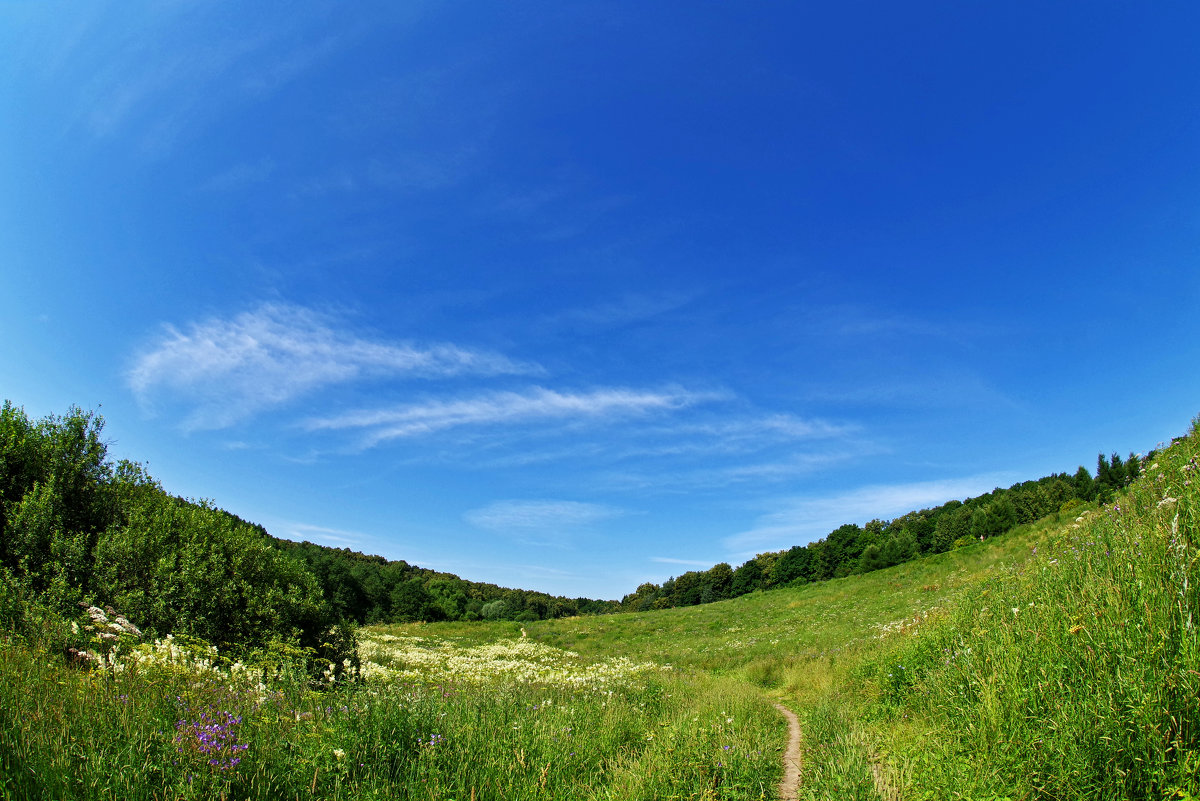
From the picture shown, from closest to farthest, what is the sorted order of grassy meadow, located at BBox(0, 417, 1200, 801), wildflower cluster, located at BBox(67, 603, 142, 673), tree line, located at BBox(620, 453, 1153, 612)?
grassy meadow, located at BBox(0, 417, 1200, 801)
wildflower cluster, located at BBox(67, 603, 142, 673)
tree line, located at BBox(620, 453, 1153, 612)

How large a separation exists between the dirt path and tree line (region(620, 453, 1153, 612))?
3938cm

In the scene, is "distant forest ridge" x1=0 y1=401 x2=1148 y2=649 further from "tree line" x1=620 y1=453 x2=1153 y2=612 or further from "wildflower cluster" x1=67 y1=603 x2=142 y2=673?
"tree line" x1=620 y1=453 x2=1153 y2=612

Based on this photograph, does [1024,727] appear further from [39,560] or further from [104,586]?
[39,560]

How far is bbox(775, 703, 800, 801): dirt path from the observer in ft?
19.8

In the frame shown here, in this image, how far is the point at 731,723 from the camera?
311 inches

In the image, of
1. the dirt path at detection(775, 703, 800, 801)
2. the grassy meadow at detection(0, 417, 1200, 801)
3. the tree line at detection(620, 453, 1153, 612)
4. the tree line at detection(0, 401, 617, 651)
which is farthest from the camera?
the tree line at detection(620, 453, 1153, 612)

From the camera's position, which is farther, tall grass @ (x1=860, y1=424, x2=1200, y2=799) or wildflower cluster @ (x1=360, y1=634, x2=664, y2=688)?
wildflower cluster @ (x1=360, y1=634, x2=664, y2=688)

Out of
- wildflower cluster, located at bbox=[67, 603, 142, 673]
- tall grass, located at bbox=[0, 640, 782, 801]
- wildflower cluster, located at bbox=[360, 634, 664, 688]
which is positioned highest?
wildflower cluster, located at bbox=[67, 603, 142, 673]

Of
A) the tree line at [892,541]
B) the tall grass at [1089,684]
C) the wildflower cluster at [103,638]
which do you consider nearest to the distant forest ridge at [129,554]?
the wildflower cluster at [103,638]

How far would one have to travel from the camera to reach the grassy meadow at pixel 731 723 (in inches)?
158

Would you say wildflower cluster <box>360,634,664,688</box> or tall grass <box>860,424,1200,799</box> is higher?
tall grass <box>860,424,1200,799</box>

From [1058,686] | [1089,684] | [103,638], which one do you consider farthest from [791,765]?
[103,638]

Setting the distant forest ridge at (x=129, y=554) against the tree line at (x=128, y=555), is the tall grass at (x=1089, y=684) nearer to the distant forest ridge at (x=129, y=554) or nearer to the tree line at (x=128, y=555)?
the distant forest ridge at (x=129, y=554)

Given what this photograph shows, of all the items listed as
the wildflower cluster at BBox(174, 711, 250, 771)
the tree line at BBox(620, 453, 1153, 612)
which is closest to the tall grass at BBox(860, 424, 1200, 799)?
the wildflower cluster at BBox(174, 711, 250, 771)
